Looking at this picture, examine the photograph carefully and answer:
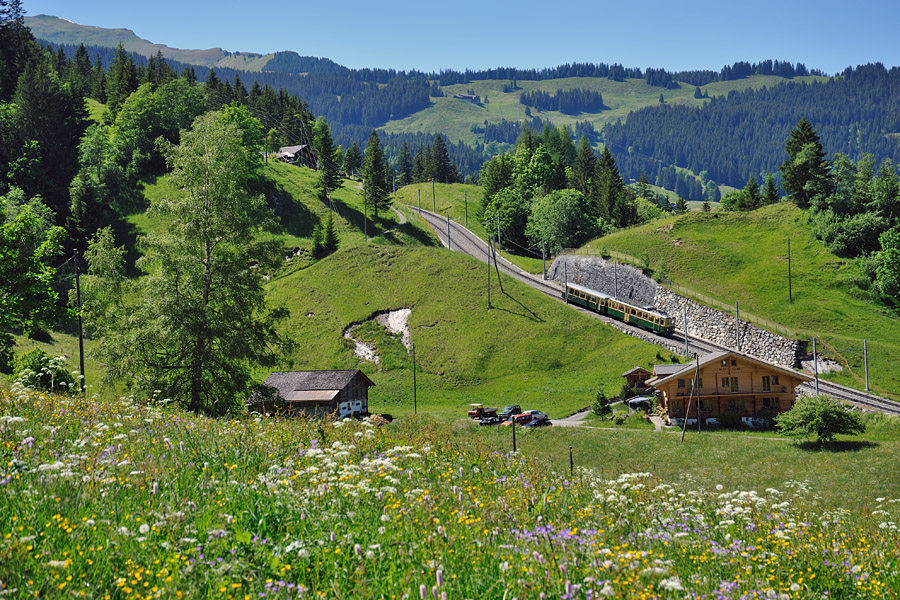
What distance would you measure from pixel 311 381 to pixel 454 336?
23477 millimetres

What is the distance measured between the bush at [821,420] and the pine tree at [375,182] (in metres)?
84.7

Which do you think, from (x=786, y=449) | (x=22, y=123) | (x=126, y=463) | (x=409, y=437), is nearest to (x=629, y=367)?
(x=786, y=449)

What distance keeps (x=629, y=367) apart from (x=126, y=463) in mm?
67658

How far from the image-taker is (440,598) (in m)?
5.26

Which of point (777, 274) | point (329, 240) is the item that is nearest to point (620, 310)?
point (777, 274)

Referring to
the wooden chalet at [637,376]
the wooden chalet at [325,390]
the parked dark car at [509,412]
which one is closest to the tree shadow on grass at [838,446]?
the wooden chalet at [637,376]

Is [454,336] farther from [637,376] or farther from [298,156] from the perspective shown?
[298,156]

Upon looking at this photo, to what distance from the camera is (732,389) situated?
59781 millimetres

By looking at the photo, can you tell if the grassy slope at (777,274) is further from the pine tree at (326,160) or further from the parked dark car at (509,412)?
the pine tree at (326,160)

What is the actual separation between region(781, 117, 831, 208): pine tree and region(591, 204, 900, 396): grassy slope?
2822 millimetres

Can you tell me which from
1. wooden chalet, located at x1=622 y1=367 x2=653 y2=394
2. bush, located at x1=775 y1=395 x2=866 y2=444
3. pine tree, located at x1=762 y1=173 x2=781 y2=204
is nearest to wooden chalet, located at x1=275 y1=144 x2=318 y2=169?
pine tree, located at x1=762 y1=173 x2=781 y2=204

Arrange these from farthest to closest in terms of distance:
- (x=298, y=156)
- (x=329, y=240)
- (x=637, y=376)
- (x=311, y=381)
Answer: (x=298, y=156) → (x=329, y=240) → (x=637, y=376) → (x=311, y=381)

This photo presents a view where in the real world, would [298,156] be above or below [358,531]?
above

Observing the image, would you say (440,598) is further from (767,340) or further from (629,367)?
(767,340)
